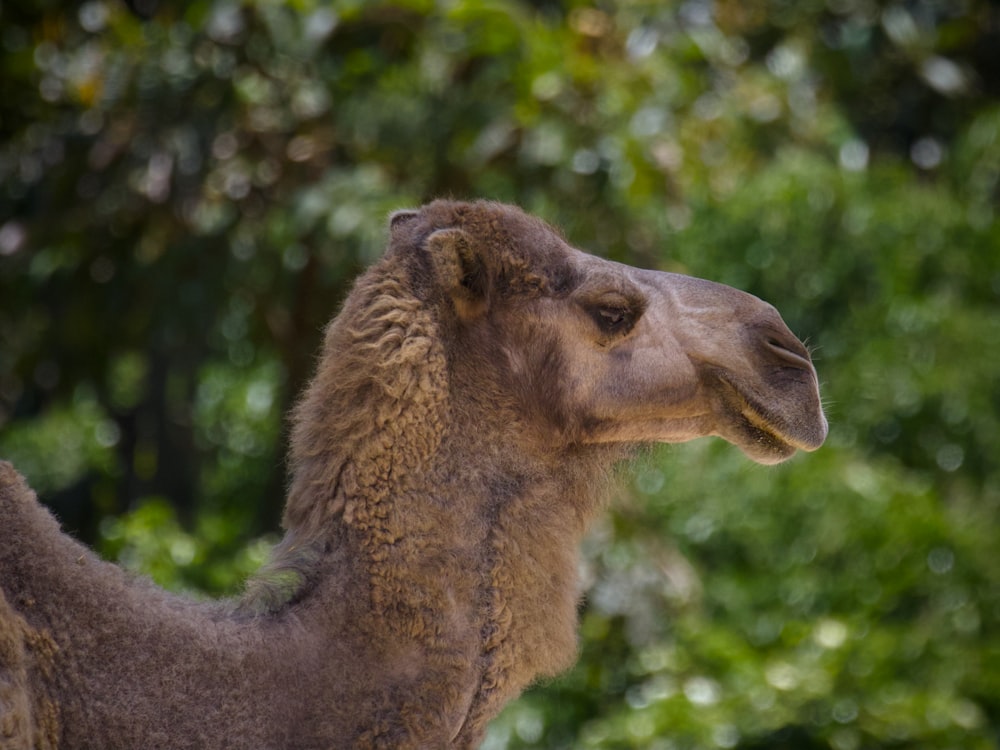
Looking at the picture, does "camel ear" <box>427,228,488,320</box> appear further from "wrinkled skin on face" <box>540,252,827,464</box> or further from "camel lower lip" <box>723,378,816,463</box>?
"camel lower lip" <box>723,378,816,463</box>

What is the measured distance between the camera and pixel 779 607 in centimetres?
739

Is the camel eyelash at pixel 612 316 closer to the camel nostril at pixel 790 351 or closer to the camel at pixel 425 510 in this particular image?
the camel at pixel 425 510

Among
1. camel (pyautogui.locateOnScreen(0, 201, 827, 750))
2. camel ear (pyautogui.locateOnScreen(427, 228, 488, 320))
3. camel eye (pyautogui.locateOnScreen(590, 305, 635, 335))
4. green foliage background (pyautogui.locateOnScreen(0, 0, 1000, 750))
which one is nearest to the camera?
camel (pyautogui.locateOnScreen(0, 201, 827, 750))

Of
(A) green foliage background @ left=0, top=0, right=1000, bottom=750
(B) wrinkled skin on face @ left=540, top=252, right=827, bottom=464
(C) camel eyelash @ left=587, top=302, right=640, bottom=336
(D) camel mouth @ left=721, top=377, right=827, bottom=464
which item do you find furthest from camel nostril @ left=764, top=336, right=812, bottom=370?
(A) green foliage background @ left=0, top=0, right=1000, bottom=750

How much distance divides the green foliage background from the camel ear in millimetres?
3244

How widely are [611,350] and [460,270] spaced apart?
359mm

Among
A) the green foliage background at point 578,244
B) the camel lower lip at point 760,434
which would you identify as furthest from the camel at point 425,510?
the green foliage background at point 578,244

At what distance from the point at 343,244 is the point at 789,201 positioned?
339cm

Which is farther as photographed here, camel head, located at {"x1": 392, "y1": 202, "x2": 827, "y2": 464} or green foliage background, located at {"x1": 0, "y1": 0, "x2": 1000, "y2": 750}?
green foliage background, located at {"x1": 0, "y1": 0, "x2": 1000, "y2": 750}

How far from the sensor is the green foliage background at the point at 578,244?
264 inches

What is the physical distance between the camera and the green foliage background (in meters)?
6.71

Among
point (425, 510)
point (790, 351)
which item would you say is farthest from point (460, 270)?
point (790, 351)

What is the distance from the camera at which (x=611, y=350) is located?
3.05 m

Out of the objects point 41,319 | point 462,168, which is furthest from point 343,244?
point 41,319
